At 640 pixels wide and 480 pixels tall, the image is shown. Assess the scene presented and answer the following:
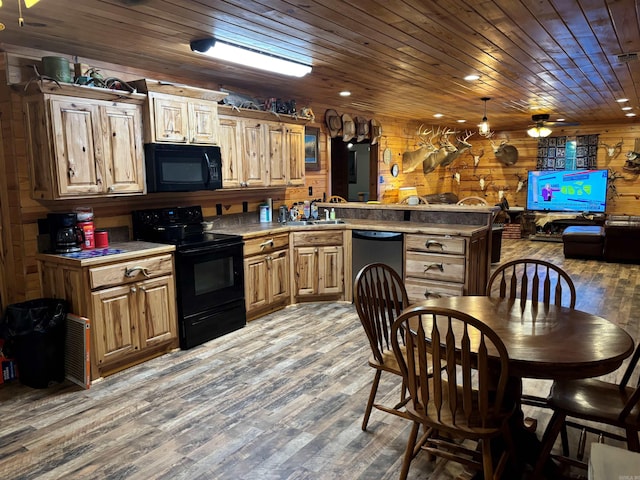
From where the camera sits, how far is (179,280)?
3834 millimetres

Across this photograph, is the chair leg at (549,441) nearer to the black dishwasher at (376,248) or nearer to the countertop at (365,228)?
the countertop at (365,228)

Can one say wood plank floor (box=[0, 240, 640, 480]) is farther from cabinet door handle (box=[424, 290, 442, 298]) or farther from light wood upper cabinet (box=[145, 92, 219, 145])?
light wood upper cabinet (box=[145, 92, 219, 145])

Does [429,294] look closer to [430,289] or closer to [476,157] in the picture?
[430,289]

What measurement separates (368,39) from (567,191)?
811 centimetres

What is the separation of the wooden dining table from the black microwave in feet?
8.11

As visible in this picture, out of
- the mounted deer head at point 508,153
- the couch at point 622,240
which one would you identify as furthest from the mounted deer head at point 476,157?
the couch at point 622,240

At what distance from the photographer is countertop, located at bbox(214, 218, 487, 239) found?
4.48m

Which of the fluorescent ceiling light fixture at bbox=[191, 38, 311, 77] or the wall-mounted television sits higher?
the fluorescent ceiling light fixture at bbox=[191, 38, 311, 77]

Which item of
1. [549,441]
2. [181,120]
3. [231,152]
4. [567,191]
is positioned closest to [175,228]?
[181,120]

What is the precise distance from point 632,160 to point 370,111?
5664mm

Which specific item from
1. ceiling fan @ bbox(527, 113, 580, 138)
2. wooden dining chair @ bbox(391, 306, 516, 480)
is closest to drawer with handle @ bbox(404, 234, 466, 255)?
wooden dining chair @ bbox(391, 306, 516, 480)

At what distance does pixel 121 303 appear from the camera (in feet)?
11.3

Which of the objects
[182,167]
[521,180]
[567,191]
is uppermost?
[182,167]

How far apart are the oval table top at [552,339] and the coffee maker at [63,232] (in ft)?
8.67
